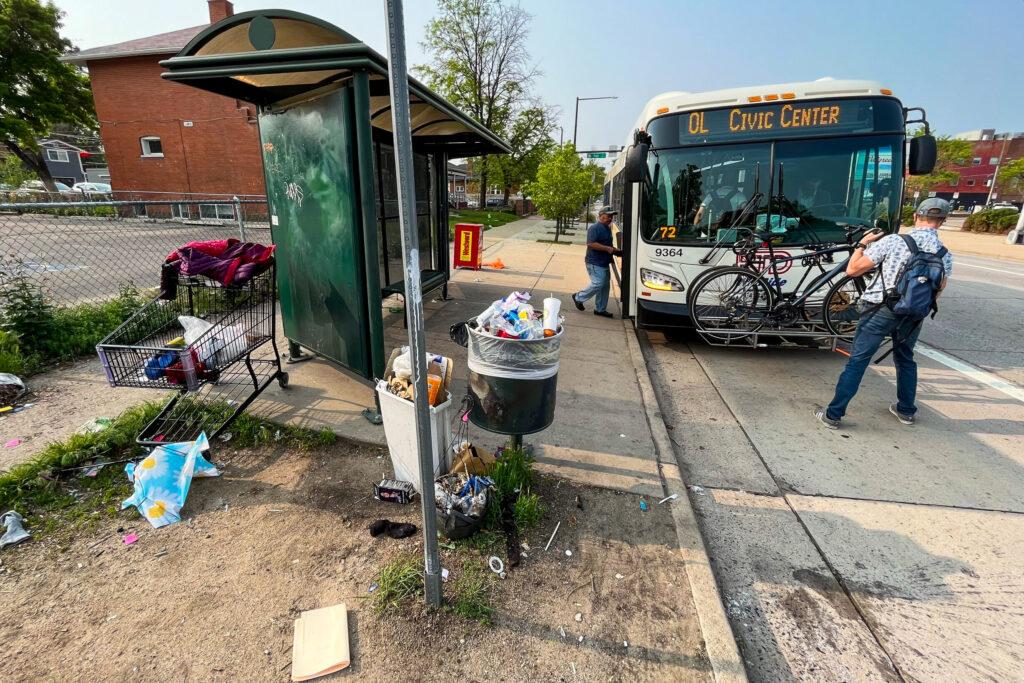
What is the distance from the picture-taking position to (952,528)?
3.06 meters

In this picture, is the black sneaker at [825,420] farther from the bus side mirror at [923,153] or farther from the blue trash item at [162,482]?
the blue trash item at [162,482]

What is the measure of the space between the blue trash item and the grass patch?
8.3 inches

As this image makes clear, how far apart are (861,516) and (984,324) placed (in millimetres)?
7434

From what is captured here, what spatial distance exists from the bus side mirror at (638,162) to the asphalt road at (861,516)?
236 cm

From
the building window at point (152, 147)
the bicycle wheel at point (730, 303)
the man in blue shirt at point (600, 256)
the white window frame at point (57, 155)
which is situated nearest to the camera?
the bicycle wheel at point (730, 303)

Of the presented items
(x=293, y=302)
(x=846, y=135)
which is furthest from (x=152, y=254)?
(x=846, y=135)

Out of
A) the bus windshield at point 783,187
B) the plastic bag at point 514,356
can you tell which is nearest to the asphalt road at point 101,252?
the plastic bag at point 514,356

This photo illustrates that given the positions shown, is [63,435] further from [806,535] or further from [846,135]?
[846,135]

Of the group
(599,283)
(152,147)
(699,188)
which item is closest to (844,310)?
(699,188)

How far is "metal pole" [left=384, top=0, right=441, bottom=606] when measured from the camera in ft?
5.65

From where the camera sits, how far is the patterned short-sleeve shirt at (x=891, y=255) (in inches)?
157

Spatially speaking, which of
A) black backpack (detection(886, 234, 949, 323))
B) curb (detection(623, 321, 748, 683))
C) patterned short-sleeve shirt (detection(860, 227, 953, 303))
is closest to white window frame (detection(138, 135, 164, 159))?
curb (detection(623, 321, 748, 683))

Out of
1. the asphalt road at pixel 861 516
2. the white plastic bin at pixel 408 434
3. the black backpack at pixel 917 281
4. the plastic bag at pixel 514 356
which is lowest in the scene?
the asphalt road at pixel 861 516

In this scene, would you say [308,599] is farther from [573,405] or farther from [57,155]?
[57,155]
